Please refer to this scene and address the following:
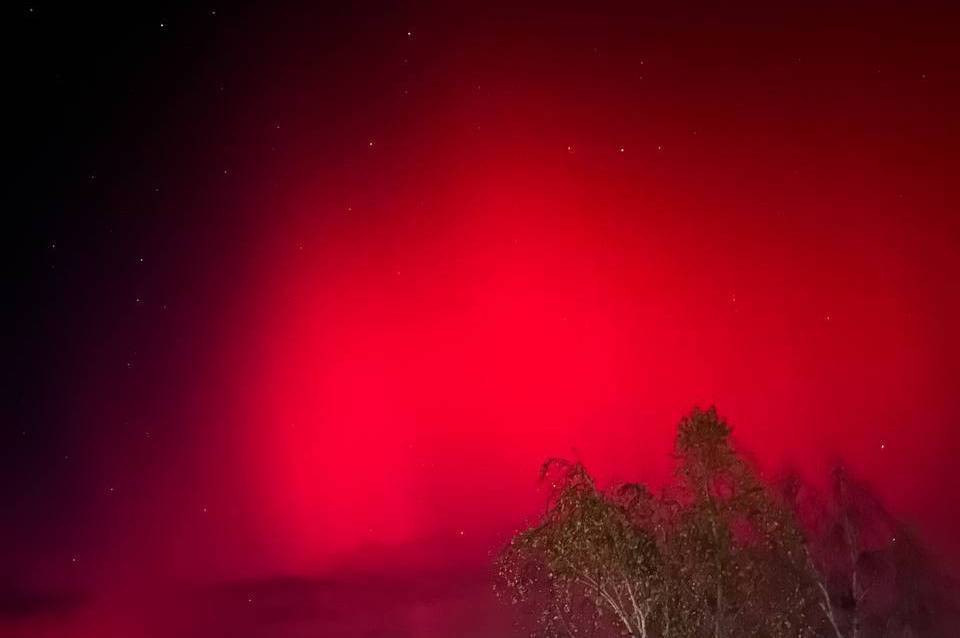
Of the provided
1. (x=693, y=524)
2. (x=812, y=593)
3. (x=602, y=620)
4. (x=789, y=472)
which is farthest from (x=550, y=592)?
(x=789, y=472)

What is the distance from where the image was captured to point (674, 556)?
117 feet

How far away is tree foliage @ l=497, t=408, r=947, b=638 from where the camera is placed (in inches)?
1352

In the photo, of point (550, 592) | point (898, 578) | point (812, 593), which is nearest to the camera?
point (550, 592)

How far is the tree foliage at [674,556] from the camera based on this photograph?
34344 mm

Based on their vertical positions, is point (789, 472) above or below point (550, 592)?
above

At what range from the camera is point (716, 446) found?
3638 centimetres

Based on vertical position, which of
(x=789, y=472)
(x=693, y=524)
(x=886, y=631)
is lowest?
(x=886, y=631)

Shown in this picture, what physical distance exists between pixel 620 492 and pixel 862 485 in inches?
610

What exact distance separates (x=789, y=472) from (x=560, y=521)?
1509cm

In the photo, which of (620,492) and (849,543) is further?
(849,543)

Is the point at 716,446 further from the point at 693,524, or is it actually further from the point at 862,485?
the point at 862,485

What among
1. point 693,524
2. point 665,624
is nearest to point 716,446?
point 693,524

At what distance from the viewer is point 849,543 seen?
45719 millimetres

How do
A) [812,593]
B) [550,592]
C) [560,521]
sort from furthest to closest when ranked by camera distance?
[812,593], [550,592], [560,521]
